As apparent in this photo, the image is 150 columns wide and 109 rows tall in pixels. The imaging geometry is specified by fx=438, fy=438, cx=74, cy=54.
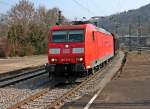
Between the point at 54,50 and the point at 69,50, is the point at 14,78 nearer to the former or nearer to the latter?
the point at 54,50

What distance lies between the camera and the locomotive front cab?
20781 mm

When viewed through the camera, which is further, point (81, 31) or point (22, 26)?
point (22, 26)

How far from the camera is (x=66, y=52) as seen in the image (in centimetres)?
2100

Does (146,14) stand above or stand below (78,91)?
above

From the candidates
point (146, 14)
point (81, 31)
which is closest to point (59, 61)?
A: point (81, 31)

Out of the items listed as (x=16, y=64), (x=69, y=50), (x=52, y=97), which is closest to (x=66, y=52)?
(x=69, y=50)

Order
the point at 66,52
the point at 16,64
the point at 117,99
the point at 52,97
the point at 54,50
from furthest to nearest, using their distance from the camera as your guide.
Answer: the point at 16,64 < the point at 54,50 < the point at 66,52 < the point at 52,97 < the point at 117,99

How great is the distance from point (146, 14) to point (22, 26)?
127m

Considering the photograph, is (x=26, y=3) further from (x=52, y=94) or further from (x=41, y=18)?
(x=52, y=94)

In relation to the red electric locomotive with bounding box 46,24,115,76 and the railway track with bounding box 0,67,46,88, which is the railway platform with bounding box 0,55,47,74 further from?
the red electric locomotive with bounding box 46,24,115,76

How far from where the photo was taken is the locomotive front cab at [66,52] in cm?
2078

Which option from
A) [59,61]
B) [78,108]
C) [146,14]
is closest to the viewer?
[78,108]

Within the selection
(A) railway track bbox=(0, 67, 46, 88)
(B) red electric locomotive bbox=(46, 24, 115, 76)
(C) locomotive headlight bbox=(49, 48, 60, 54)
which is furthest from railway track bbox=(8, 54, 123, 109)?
(A) railway track bbox=(0, 67, 46, 88)

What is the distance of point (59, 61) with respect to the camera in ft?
68.4
